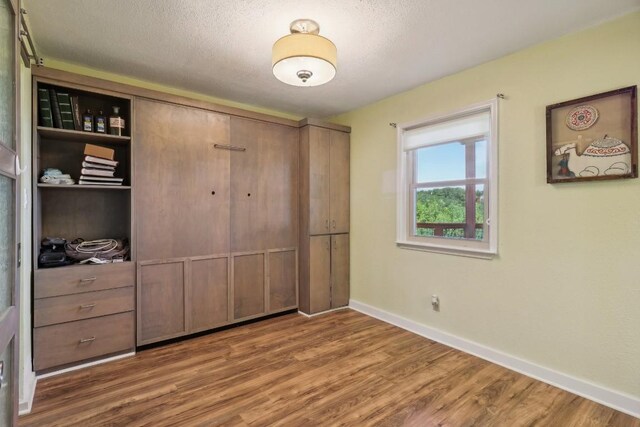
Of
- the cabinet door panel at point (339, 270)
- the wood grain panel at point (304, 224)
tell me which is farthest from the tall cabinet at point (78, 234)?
the cabinet door panel at point (339, 270)

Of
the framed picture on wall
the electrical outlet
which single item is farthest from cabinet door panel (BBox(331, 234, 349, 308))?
the framed picture on wall

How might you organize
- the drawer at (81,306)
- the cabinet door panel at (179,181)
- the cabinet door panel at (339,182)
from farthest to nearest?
the cabinet door panel at (339,182), the cabinet door panel at (179,181), the drawer at (81,306)

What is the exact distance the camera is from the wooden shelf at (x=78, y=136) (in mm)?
2340

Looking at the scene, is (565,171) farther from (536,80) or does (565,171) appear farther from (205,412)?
(205,412)

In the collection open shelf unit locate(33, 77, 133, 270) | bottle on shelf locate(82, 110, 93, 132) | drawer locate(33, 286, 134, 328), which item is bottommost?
drawer locate(33, 286, 134, 328)

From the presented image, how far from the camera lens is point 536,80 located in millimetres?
2301

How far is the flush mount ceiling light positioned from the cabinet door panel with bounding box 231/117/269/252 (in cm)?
129

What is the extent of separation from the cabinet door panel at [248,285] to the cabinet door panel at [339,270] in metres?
0.87

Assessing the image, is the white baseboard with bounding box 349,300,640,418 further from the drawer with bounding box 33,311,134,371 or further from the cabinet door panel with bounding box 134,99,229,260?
the drawer with bounding box 33,311,134,371

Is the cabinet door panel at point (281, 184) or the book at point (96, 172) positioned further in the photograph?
the cabinet door panel at point (281, 184)

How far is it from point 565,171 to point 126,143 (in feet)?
11.5

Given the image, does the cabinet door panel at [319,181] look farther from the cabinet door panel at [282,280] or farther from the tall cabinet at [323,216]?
the cabinet door panel at [282,280]

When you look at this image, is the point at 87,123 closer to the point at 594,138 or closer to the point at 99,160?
the point at 99,160

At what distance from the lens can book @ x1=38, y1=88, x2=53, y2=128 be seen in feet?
7.54
